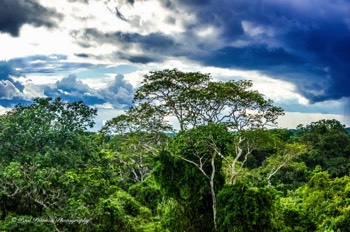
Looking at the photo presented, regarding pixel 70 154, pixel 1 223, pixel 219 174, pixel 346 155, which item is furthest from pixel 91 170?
pixel 346 155

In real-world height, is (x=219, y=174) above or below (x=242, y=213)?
above

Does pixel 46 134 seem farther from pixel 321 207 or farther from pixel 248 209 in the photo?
pixel 321 207

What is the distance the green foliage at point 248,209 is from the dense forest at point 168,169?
0.04 meters

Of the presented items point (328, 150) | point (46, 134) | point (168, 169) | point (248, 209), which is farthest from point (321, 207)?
point (328, 150)

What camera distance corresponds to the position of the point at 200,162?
18922 millimetres

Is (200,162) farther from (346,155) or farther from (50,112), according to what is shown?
(346,155)

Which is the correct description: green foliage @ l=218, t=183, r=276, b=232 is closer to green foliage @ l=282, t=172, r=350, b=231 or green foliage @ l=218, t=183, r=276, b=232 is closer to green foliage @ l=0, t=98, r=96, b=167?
green foliage @ l=282, t=172, r=350, b=231

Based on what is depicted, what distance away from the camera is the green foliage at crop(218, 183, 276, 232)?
17.3m

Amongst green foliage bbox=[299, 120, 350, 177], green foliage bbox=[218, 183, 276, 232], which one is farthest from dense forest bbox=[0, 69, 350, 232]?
green foliage bbox=[299, 120, 350, 177]

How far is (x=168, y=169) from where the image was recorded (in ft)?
65.5

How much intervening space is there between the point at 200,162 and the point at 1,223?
8380mm

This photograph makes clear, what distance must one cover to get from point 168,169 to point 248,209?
4.45 metres

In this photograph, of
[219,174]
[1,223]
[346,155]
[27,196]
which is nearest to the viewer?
[1,223]

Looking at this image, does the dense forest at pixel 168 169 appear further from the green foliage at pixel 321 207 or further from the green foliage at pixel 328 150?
the green foliage at pixel 328 150
